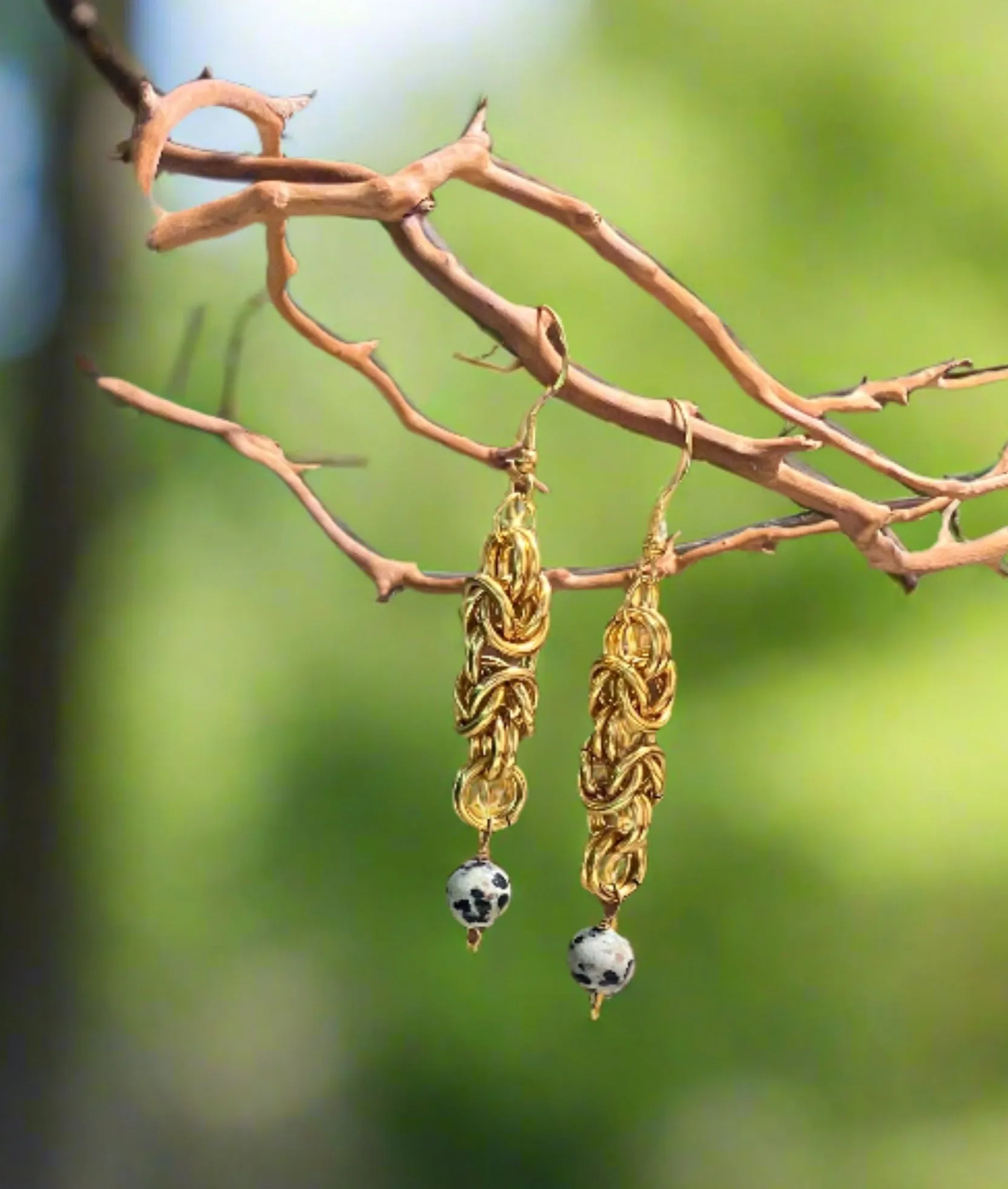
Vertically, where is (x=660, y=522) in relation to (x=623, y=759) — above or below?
above

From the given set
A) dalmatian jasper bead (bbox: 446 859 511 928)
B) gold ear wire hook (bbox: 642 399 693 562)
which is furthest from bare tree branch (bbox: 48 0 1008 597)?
dalmatian jasper bead (bbox: 446 859 511 928)

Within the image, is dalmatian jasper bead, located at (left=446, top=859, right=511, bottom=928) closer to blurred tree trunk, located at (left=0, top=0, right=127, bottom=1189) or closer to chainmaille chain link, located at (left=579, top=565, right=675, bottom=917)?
chainmaille chain link, located at (left=579, top=565, right=675, bottom=917)

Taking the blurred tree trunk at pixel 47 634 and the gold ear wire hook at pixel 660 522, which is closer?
the gold ear wire hook at pixel 660 522

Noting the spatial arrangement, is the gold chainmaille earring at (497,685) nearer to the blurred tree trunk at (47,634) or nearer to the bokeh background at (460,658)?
the bokeh background at (460,658)

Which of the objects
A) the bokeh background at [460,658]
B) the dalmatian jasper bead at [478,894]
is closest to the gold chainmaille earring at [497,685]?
the dalmatian jasper bead at [478,894]

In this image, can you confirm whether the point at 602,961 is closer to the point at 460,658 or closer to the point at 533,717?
the point at 533,717

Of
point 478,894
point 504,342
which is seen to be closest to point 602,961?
point 478,894

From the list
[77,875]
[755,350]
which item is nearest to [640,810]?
[755,350]

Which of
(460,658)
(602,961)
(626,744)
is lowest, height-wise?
(602,961)
